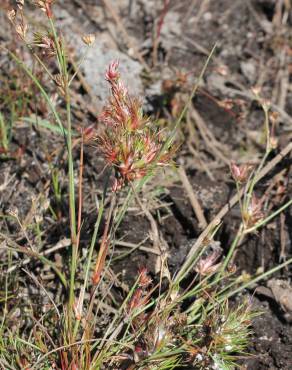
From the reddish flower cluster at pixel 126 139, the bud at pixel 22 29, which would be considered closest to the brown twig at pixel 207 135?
the reddish flower cluster at pixel 126 139

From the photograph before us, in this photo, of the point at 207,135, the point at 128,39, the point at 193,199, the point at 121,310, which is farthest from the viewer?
the point at 128,39

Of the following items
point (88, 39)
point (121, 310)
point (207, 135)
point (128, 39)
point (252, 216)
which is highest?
point (88, 39)

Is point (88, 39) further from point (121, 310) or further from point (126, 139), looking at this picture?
point (121, 310)

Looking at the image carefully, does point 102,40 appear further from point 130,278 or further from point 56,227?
point 130,278

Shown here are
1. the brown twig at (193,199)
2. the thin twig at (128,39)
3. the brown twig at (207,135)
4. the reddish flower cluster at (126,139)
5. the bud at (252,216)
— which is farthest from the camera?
the thin twig at (128,39)

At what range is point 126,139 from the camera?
1.36 metres

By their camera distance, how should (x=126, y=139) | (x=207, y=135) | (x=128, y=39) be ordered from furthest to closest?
(x=128, y=39), (x=207, y=135), (x=126, y=139)

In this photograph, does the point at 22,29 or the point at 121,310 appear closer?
the point at 22,29

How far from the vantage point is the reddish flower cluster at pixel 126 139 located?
4.45 feet

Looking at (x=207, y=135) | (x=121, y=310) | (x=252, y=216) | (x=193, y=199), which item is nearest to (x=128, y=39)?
(x=207, y=135)

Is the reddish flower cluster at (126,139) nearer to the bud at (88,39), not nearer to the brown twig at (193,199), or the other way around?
the bud at (88,39)

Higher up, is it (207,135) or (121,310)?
(207,135)

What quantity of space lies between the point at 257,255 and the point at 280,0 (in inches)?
73.3

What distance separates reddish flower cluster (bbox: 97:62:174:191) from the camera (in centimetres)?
136
